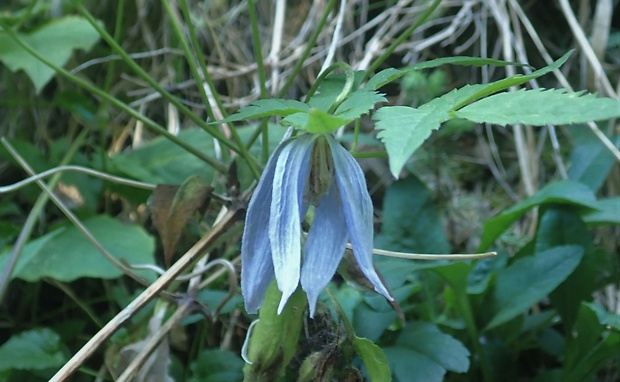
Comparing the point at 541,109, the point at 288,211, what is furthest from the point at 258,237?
the point at 541,109

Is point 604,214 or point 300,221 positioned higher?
point 300,221

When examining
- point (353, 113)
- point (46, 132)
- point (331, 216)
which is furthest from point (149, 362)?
point (46, 132)

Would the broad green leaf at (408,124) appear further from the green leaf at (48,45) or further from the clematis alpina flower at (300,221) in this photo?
the green leaf at (48,45)

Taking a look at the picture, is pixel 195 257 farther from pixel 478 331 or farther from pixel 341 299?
pixel 478 331

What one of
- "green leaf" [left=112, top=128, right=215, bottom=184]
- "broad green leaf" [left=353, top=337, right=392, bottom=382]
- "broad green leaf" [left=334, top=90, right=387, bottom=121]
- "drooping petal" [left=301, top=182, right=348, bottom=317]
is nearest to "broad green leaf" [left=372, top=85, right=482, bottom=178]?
"broad green leaf" [left=334, top=90, right=387, bottom=121]

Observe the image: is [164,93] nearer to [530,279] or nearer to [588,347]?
[530,279]

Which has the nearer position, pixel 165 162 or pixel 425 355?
pixel 425 355

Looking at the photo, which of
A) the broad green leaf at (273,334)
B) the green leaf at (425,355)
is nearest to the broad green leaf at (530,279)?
the green leaf at (425,355)
